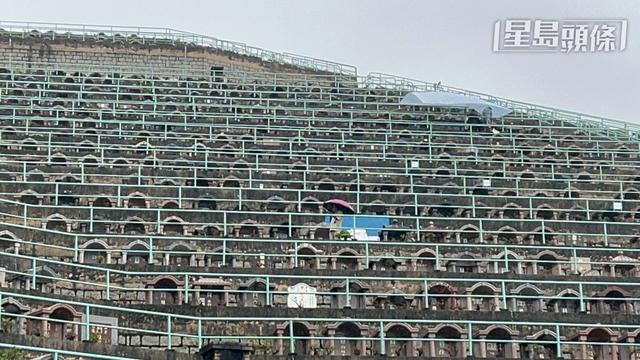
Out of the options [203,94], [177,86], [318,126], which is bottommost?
[318,126]

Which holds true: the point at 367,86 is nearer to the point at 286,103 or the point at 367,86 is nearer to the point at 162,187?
→ the point at 286,103

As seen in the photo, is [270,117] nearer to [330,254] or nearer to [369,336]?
[330,254]

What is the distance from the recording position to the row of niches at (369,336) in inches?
774

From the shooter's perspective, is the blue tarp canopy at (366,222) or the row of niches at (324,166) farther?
the row of niches at (324,166)

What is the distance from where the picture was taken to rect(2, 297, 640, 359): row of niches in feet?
64.5

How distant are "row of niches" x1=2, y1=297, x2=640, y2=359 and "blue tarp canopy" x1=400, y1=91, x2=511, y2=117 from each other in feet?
66.9

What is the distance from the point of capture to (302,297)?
77.5 feet

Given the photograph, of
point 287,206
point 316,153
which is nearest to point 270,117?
point 316,153

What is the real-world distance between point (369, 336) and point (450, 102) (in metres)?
21.5

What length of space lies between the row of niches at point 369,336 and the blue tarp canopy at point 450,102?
20381 millimetres

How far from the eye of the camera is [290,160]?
3419 cm

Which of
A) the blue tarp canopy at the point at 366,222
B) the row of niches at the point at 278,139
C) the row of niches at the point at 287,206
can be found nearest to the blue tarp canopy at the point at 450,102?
the row of niches at the point at 278,139

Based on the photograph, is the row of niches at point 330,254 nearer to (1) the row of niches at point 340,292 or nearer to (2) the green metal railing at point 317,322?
(1) the row of niches at point 340,292

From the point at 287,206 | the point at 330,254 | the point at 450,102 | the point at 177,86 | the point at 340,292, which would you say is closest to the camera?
the point at 340,292
